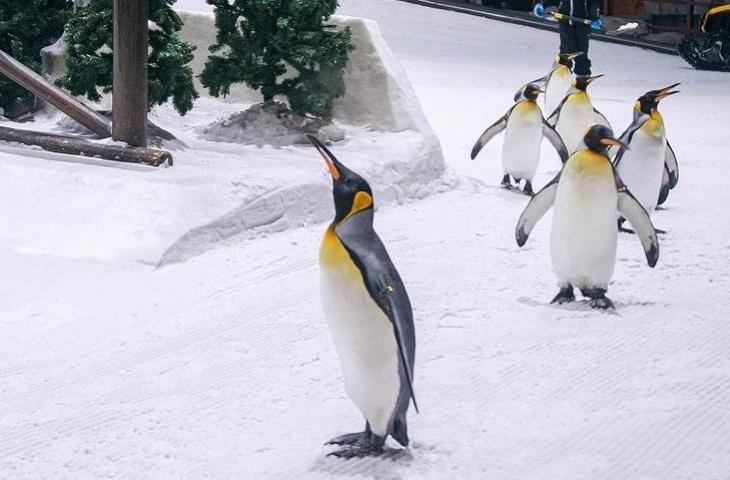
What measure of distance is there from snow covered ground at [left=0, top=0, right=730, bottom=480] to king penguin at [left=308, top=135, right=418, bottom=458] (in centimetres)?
23

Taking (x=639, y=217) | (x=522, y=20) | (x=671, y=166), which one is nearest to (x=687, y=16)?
(x=522, y=20)

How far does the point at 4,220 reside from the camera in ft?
15.2

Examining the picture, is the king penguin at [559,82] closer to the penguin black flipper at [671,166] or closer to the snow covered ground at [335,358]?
the snow covered ground at [335,358]

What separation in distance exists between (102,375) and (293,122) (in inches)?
111

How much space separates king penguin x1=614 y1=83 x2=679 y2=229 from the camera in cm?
470

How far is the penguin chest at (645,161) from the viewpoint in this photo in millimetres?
4707

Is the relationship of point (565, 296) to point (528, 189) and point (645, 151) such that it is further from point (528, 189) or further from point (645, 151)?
point (528, 189)

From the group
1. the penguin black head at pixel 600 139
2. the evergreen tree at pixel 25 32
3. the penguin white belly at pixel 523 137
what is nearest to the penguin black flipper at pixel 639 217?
the penguin black head at pixel 600 139

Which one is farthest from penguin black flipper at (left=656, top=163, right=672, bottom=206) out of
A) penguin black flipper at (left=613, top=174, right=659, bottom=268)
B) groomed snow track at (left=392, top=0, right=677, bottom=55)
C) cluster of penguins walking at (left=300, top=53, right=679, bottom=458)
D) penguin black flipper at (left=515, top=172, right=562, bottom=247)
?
groomed snow track at (left=392, top=0, right=677, bottom=55)

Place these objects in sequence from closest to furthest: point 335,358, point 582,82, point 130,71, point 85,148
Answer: point 335,358, point 85,148, point 130,71, point 582,82

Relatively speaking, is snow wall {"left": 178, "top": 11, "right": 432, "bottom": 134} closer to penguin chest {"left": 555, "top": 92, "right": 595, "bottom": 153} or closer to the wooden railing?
penguin chest {"left": 555, "top": 92, "right": 595, "bottom": 153}

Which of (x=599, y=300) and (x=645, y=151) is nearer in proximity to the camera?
(x=599, y=300)

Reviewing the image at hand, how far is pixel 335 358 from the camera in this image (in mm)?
3391

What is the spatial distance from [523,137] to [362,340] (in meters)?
3.31
